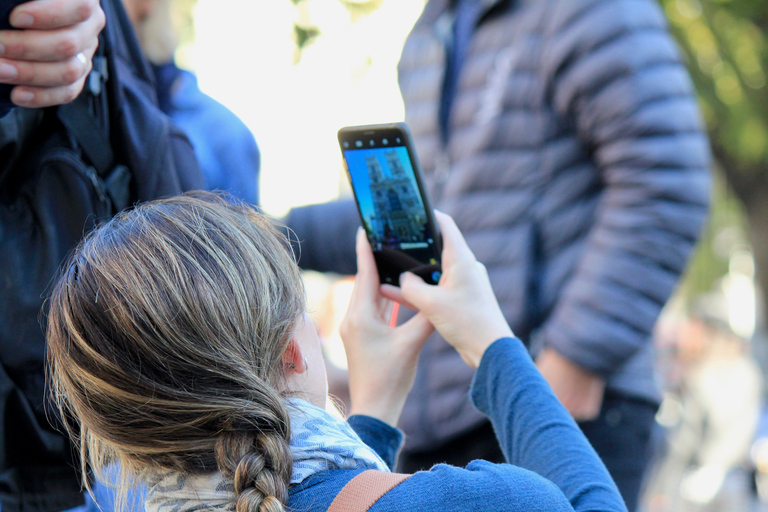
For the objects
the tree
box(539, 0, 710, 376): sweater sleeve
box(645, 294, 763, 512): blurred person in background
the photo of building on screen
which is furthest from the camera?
the tree

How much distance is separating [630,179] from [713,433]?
4855mm

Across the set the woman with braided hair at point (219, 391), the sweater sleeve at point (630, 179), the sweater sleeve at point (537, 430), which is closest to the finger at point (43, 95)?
the woman with braided hair at point (219, 391)

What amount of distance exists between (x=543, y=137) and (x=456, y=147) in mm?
248

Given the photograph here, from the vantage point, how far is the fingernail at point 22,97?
1201 mm

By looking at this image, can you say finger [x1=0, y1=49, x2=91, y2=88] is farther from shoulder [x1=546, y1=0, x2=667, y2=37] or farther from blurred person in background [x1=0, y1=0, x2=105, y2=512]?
shoulder [x1=546, y1=0, x2=667, y2=37]

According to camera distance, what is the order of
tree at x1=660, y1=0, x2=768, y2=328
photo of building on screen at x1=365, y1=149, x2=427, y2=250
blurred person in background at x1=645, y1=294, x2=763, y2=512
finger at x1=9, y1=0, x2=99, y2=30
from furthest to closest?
tree at x1=660, y1=0, x2=768, y2=328
blurred person in background at x1=645, y1=294, x2=763, y2=512
photo of building on screen at x1=365, y1=149, x2=427, y2=250
finger at x1=9, y1=0, x2=99, y2=30

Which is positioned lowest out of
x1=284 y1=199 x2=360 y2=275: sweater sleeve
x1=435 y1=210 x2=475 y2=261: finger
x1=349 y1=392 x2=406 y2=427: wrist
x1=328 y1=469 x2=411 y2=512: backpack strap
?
x1=284 y1=199 x2=360 y2=275: sweater sleeve

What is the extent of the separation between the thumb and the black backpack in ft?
1.81

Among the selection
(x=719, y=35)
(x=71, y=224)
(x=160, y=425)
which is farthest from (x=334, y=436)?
(x=719, y=35)

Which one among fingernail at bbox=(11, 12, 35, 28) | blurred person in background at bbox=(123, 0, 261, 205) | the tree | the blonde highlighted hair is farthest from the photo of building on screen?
the tree

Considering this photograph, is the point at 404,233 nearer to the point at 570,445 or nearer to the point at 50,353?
the point at 570,445

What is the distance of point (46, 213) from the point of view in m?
1.31

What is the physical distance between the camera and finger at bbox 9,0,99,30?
1.13 m

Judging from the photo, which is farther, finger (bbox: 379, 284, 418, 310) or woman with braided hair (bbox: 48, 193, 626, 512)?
finger (bbox: 379, 284, 418, 310)
